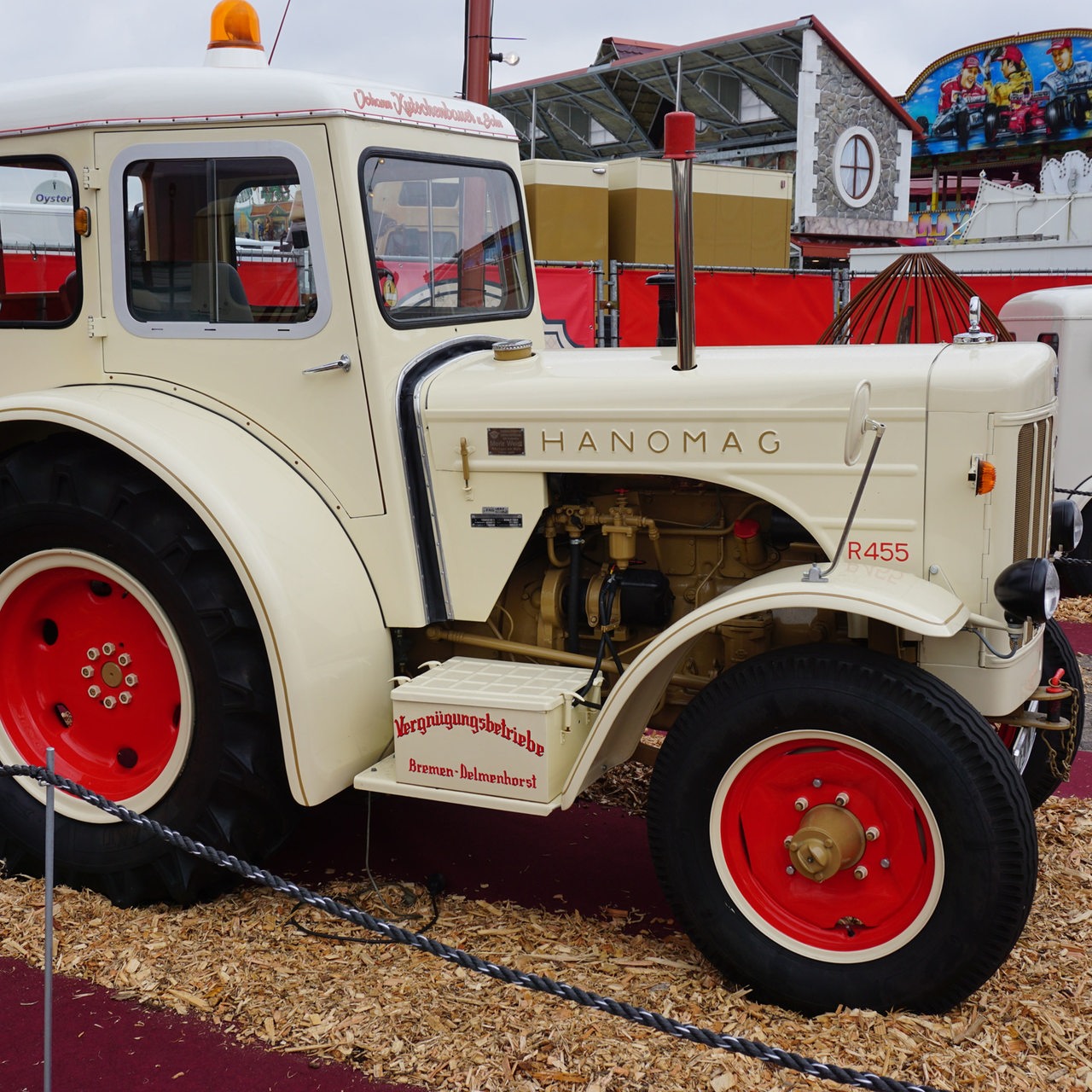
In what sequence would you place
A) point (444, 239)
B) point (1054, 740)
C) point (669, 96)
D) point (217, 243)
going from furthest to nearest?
point (669, 96) < point (1054, 740) < point (444, 239) < point (217, 243)

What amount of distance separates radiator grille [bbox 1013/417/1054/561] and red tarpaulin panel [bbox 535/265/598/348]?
6.20m

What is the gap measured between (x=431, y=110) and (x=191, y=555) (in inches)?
62.5

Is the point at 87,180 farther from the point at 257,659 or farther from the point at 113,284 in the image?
the point at 257,659

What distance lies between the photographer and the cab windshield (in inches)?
141

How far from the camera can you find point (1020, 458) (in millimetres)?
3121

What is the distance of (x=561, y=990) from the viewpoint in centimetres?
245

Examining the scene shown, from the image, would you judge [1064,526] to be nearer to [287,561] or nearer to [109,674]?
[287,561]

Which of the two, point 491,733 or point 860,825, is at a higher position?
point 491,733

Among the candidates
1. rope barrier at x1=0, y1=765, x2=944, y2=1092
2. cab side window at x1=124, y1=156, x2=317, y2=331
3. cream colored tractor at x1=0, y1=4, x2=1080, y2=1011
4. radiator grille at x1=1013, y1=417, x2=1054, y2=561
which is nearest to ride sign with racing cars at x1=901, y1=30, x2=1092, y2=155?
radiator grille at x1=1013, y1=417, x2=1054, y2=561

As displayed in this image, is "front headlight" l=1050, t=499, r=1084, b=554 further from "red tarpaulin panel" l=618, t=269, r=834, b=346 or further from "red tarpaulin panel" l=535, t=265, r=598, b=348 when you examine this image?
"red tarpaulin panel" l=618, t=269, r=834, b=346

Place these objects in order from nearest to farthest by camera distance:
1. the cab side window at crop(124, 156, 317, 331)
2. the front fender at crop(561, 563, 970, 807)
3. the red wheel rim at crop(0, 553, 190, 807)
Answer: the front fender at crop(561, 563, 970, 807) → the cab side window at crop(124, 156, 317, 331) → the red wheel rim at crop(0, 553, 190, 807)

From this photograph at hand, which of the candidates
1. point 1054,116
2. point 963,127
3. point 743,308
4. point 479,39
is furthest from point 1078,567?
point 963,127

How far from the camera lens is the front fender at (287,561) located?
3281 millimetres

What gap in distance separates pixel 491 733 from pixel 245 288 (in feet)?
4.97
